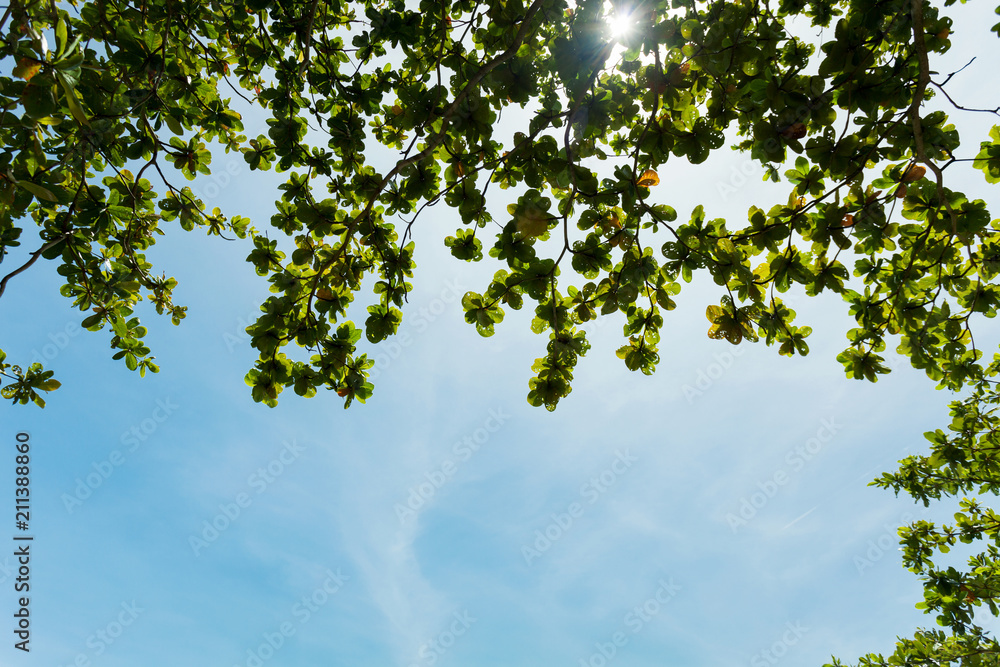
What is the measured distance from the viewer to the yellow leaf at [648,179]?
2951 mm

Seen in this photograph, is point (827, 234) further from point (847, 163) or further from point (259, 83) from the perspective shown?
point (259, 83)

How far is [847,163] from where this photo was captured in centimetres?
274

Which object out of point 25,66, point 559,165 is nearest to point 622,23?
point 559,165

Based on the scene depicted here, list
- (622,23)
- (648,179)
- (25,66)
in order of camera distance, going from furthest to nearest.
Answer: (648,179) → (622,23) → (25,66)

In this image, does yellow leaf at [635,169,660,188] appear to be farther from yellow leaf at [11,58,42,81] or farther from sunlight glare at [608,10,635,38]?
yellow leaf at [11,58,42,81]

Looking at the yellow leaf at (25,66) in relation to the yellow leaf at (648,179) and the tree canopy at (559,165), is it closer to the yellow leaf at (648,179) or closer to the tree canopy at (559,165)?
the tree canopy at (559,165)

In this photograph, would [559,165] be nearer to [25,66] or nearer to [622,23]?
[622,23]

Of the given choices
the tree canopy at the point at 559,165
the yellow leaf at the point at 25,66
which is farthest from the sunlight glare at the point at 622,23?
the yellow leaf at the point at 25,66

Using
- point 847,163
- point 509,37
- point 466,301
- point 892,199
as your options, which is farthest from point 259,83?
point 892,199

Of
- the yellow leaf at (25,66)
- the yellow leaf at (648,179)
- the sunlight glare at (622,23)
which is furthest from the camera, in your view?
the yellow leaf at (648,179)

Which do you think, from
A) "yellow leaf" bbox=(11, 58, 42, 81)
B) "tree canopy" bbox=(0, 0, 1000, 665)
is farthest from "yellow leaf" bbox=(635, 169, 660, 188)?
"yellow leaf" bbox=(11, 58, 42, 81)

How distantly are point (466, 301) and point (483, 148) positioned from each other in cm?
96

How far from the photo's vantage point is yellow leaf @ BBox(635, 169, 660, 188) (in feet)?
9.68

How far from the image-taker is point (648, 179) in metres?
2.97
